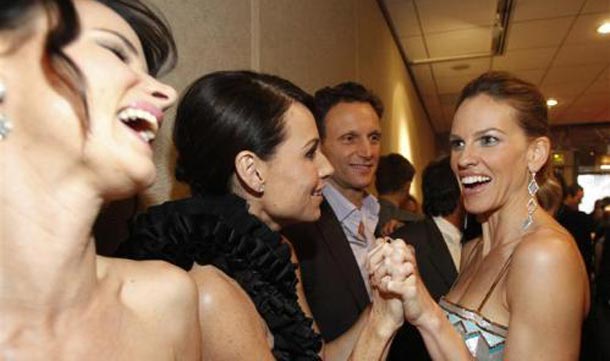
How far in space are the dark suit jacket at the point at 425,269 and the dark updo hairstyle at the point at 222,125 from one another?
1.12 m

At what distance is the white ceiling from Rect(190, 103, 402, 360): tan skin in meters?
3.23

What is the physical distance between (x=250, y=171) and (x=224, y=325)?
382mm

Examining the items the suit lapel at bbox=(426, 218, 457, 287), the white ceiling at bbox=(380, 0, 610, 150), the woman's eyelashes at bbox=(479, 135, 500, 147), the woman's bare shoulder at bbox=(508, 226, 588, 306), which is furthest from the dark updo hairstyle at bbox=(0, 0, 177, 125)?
the white ceiling at bbox=(380, 0, 610, 150)

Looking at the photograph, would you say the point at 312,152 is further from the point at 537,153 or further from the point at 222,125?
the point at 537,153

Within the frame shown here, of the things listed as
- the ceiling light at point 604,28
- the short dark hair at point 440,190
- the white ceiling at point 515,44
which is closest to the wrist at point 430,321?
the short dark hair at point 440,190

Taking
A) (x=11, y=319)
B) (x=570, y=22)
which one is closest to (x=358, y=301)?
(x=11, y=319)

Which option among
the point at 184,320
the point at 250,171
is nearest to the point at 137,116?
the point at 184,320

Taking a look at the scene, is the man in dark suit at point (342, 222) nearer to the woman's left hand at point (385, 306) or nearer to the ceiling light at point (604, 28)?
the woman's left hand at point (385, 306)

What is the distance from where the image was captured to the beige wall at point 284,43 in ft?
4.21

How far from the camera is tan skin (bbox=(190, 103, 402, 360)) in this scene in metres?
0.94

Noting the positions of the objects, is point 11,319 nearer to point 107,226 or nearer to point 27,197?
point 27,197

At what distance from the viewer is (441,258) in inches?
82.7

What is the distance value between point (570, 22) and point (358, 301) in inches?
158

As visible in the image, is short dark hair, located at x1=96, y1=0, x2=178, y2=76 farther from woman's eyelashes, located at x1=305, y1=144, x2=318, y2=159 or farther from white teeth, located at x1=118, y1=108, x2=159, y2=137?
woman's eyelashes, located at x1=305, y1=144, x2=318, y2=159
